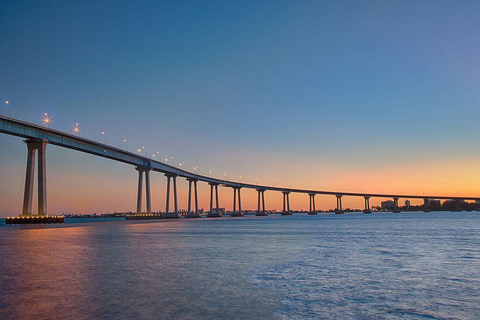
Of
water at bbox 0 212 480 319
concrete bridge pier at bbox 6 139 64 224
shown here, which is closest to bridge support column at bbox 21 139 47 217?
concrete bridge pier at bbox 6 139 64 224

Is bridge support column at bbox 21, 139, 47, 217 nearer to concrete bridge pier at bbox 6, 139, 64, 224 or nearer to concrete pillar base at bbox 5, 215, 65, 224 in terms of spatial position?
concrete bridge pier at bbox 6, 139, 64, 224

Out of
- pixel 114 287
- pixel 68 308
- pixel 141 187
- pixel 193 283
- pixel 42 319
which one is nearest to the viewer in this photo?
pixel 42 319

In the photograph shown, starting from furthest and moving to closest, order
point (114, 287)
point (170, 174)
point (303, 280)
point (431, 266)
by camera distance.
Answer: point (170, 174)
point (431, 266)
point (303, 280)
point (114, 287)

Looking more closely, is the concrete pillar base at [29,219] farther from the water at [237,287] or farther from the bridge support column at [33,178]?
the water at [237,287]

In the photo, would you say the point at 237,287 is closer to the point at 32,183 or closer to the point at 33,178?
the point at 32,183

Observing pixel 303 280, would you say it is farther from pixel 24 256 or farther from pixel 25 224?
pixel 25 224

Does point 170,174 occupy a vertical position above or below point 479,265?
above

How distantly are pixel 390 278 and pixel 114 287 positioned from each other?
10.8 meters

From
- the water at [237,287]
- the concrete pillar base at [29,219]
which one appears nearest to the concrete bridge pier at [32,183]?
the concrete pillar base at [29,219]

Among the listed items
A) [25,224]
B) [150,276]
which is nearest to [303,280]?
[150,276]

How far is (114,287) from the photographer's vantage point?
13531mm

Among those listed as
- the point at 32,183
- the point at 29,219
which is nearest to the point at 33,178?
the point at 32,183

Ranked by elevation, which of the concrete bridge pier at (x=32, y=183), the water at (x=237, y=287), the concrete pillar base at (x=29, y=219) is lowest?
the water at (x=237, y=287)

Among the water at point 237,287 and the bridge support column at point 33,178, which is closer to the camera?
the water at point 237,287
